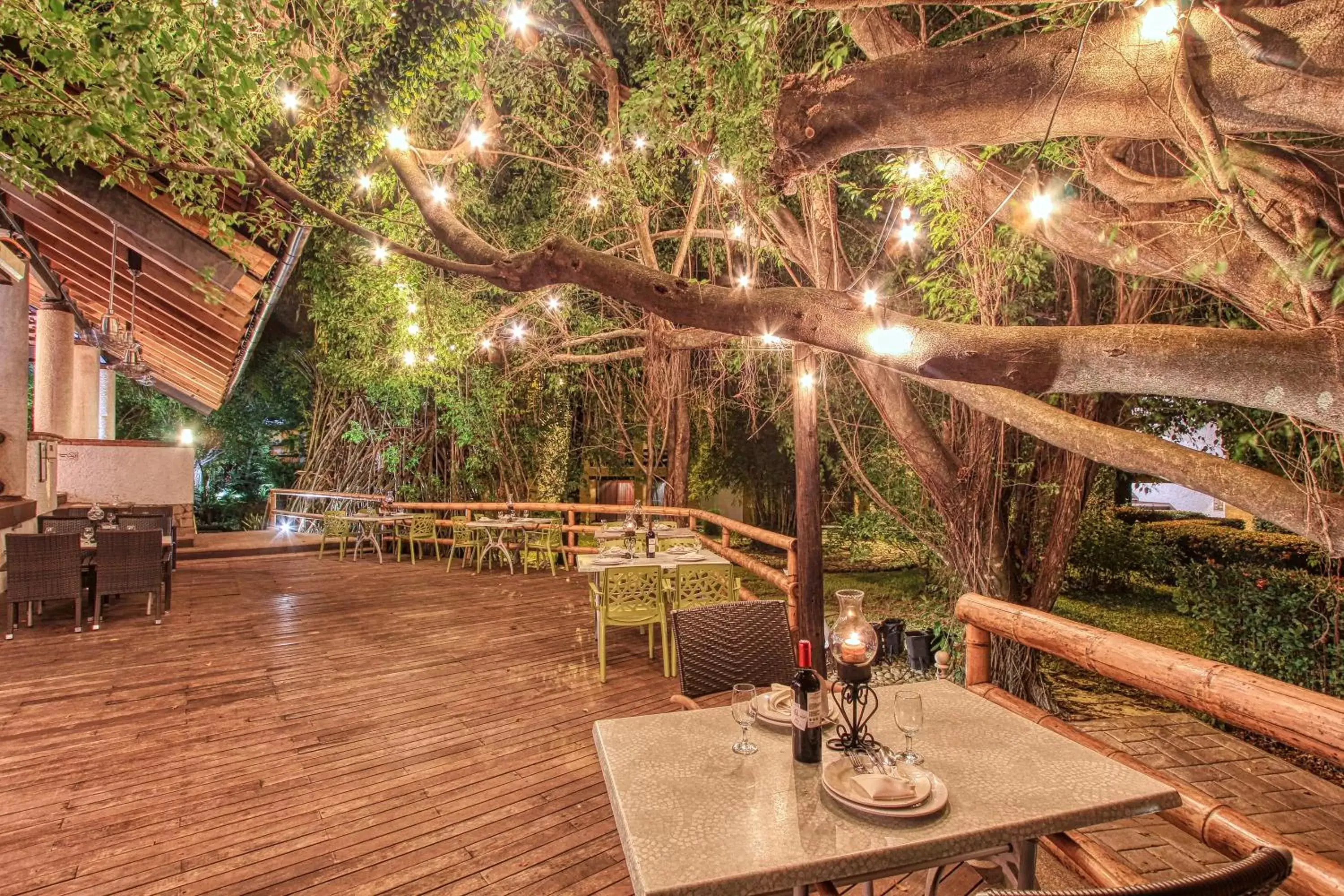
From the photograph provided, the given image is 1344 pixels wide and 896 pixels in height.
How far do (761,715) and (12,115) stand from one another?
4306mm

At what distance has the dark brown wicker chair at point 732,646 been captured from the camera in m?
2.72

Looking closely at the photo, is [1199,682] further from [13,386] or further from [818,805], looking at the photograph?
[13,386]

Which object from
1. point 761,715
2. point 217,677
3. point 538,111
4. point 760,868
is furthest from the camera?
point 538,111

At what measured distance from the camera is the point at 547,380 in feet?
37.7

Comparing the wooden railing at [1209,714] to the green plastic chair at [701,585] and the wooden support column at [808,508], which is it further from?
the wooden support column at [808,508]

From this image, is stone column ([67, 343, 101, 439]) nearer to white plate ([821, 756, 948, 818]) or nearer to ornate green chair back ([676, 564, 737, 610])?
ornate green chair back ([676, 564, 737, 610])

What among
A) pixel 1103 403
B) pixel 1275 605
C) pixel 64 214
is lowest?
pixel 1275 605

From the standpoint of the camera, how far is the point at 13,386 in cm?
675

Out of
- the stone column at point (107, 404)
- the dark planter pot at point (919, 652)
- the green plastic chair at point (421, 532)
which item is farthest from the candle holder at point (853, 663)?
the stone column at point (107, 404)

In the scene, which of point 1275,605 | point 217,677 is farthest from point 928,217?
point 217,677

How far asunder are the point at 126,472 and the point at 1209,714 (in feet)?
42.2

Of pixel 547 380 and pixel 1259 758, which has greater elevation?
pixel 547 380

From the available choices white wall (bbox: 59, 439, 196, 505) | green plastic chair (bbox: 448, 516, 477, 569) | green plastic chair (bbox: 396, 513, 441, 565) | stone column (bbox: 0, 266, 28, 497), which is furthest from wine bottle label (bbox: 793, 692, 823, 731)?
white wall (bbox: 59, 439, 196, 505)

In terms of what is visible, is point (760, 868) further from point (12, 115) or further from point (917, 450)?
point (12, 115)
